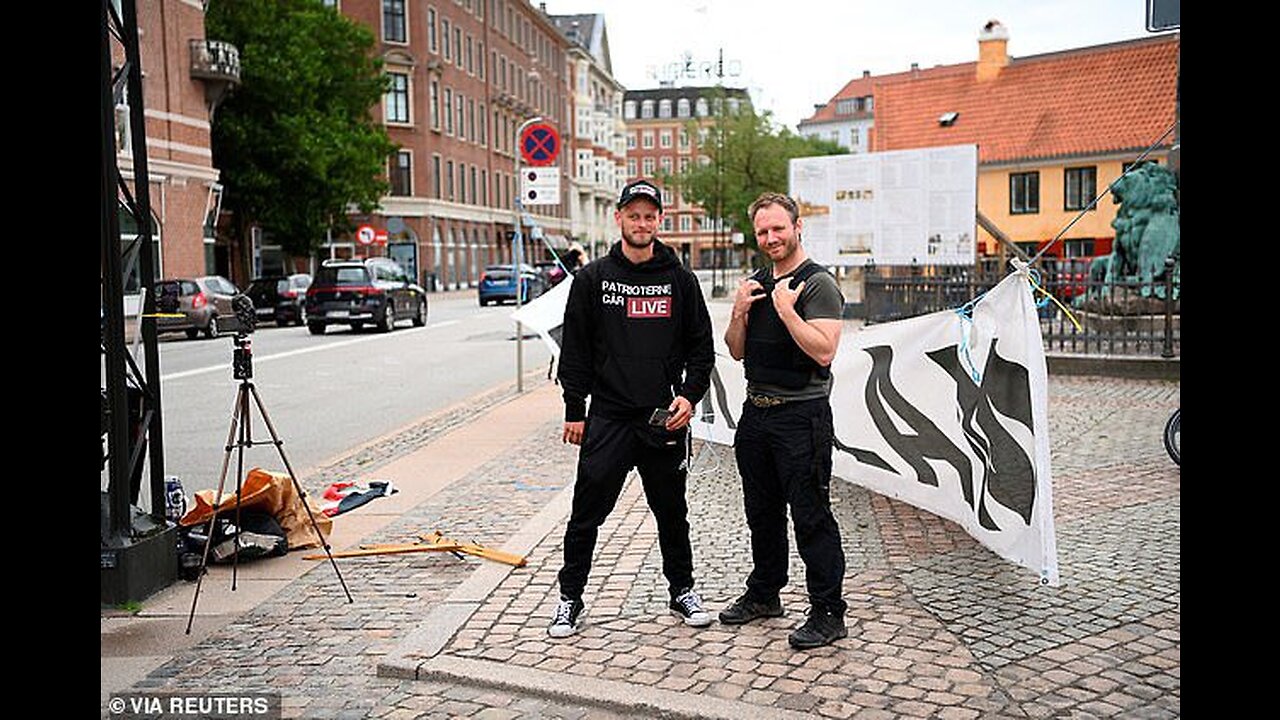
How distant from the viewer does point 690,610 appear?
5539 millimetres

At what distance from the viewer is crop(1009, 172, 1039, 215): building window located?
49031 millimetres

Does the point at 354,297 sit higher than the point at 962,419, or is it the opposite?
the point at 354,297

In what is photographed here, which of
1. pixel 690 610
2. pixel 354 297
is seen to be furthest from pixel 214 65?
pixel 690 610

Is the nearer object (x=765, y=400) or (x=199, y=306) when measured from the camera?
(x=765, y=400)

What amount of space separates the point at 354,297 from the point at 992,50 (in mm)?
31670

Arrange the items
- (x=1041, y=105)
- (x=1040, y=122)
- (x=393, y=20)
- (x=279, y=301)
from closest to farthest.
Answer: (x=279, y=301) → (x=1040, y=122) → (x=1041, y=105) → (x=393, y=20)

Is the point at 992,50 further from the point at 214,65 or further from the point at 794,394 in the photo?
the point at 794,394

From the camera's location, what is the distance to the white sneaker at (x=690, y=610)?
548 centimetres

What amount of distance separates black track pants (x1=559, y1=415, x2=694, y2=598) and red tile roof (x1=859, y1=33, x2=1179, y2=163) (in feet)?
136

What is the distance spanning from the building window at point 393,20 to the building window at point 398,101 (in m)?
1.99

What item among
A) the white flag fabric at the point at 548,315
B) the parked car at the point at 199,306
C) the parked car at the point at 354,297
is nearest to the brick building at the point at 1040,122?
the parked car at the point at 354,297

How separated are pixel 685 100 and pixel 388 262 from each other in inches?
4659
